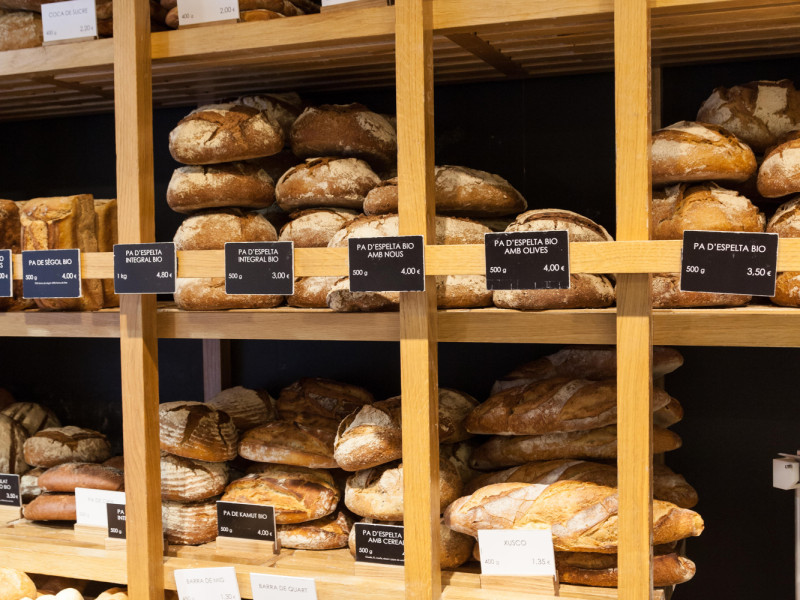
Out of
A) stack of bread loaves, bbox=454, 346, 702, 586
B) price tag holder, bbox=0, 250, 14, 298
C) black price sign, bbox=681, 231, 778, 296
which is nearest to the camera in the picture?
black price sign, bbox=681, 231, 778, 296

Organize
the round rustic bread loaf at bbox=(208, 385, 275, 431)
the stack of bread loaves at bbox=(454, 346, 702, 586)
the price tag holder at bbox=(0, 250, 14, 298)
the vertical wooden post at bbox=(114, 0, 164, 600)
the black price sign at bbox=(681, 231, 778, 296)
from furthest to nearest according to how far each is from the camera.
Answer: the round rustic bread loaf at bbox=(208, 385, 275, 431)
the price tag holder at bbox=(0, 250, 14, 298)
the vertical wooden post at bbox=(114, 0, 164, 600)
the stack of bread loaves at bbox=(454, 346, 702, 586)
the black price sign at bbox=(681, 231, 778, 296)

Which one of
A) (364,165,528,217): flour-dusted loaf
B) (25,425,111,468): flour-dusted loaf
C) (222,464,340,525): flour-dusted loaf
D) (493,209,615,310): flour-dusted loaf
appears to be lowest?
(222,464,340,525): flour-dusted loaf

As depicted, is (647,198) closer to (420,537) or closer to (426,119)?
(426,119)

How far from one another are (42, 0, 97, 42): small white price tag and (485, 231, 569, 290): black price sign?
988 mm

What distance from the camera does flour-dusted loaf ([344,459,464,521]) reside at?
5.33 feet

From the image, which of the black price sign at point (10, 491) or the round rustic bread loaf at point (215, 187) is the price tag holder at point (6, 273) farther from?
the black price sign at point (10, 491)

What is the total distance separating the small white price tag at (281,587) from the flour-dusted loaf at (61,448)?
0.71m

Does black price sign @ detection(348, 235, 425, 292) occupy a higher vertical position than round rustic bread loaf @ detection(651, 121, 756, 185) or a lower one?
lower

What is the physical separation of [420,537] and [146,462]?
1.98 feet

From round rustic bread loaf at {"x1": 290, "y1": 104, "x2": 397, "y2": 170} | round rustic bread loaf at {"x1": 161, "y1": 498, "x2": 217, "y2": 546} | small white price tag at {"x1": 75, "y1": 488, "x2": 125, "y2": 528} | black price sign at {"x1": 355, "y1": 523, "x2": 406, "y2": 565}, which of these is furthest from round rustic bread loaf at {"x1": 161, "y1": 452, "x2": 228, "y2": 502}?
round rustic bread loaf at {"x1": 290, "y1": 104, "x2": 397, "y2": 170}

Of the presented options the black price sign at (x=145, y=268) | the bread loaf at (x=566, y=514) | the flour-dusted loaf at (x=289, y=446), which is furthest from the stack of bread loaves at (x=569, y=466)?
the black price sign at (x=145, y=268)

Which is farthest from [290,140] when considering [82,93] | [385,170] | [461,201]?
[82,93]

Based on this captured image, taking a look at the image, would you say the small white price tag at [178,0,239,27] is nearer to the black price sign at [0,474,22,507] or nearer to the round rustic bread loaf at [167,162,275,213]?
the round rustic bread loaf at [167,162,275,213]

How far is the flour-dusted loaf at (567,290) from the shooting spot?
1481mm
